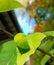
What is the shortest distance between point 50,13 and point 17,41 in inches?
50.1

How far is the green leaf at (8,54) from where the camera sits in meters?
0.25

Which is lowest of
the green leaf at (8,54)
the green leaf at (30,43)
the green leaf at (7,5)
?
the green leaf at (8,54)

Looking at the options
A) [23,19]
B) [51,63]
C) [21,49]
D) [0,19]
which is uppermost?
[21,49]

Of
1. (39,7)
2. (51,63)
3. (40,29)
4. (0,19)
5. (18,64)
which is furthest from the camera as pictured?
(39,7)

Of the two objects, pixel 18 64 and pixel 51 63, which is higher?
pixel 18 64

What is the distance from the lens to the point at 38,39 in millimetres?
250

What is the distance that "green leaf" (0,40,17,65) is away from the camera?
9.9 inches

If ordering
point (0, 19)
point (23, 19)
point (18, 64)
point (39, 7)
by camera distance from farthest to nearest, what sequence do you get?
point (23, 19) → point (39, 7) → point (0, 19) → point (18, 64)

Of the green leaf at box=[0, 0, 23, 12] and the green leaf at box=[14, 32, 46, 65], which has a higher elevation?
the green leaf at box=[0, 0, 23, 12]

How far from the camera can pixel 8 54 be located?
260 mm

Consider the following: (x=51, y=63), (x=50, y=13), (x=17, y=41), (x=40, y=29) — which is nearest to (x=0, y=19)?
(x=40, y=29)

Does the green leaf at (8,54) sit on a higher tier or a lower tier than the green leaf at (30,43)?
lower

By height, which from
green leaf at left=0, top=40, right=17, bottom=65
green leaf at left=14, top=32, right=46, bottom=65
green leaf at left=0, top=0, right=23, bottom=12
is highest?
green leaf at left=0, top=0, right=23, bottom=12

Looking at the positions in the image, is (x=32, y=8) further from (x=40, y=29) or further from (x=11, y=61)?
(x=11, y=61)
